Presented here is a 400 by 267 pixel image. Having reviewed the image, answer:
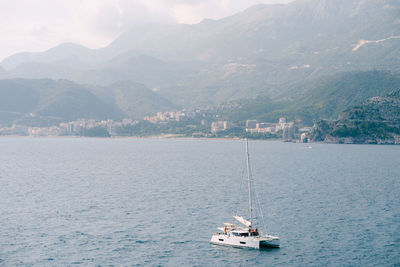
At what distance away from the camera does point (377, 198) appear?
90750 millimetres

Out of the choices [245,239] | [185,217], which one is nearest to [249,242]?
[245,239]

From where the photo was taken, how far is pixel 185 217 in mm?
72312

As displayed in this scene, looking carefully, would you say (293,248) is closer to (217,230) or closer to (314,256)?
(314,256)

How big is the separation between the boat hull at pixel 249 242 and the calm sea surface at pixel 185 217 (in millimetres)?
828

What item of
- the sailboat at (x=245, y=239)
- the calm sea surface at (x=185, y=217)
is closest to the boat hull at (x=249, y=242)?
the sailboat at (x=245, y=239)

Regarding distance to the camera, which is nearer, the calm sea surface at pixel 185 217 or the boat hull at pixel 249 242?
the calm sea surface at pixel 185 217

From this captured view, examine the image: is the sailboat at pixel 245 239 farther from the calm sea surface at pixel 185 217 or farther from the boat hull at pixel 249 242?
the calm sea surface at pixel 185 217

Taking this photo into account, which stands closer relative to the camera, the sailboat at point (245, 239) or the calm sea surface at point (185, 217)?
the calm sea surface at point (185, 217)

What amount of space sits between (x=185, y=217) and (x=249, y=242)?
17.3 m

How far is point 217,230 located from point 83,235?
17620mm

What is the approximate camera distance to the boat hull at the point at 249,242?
187 feet

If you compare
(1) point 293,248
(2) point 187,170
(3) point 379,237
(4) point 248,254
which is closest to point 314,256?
(1) point 293,248

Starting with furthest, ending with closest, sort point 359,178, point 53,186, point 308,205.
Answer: point 359,178 < point 53,186 < point 308,205

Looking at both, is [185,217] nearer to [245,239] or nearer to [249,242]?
[245,239]
